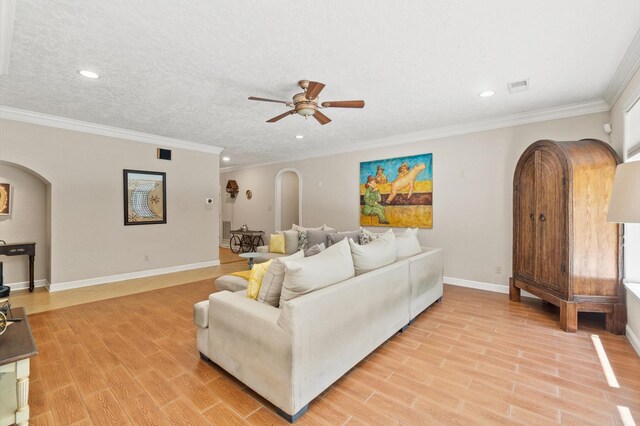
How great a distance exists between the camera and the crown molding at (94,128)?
399 centimetres

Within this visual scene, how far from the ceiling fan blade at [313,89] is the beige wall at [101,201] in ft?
12.9

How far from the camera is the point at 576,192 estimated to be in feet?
9.71

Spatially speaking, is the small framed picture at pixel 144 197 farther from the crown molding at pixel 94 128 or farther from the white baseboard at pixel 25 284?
the white baseboard at pixel 25 284

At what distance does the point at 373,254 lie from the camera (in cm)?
267

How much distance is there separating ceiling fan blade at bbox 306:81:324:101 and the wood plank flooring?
8.03 feet

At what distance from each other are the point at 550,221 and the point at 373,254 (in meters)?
2.17

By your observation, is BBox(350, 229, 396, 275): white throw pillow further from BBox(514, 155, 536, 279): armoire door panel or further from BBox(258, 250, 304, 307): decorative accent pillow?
BBox(514, 155, 536, 279): armoire door panel

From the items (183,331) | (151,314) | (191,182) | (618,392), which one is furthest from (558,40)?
(191,182)

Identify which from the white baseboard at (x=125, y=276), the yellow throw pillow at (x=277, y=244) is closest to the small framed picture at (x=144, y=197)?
the white baseboard at (x=125, y=276)

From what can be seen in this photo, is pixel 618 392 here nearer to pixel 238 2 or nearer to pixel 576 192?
pixel 576 192

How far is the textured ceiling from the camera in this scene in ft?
A: 6.47

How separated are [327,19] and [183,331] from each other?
10.3 ft

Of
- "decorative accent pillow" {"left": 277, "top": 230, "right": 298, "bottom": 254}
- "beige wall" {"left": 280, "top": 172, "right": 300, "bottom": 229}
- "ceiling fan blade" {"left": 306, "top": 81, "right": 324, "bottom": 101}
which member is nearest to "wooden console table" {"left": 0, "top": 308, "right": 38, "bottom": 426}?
"ceiling fan blade" {"left": 306, "top": 81, "right": 324, "bottom": 101}

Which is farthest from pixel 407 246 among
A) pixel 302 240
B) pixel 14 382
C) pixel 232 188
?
pixel 232 188
